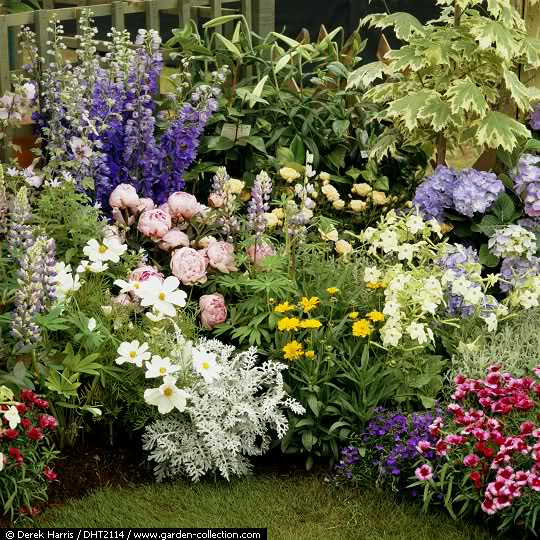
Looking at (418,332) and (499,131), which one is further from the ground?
(499,131)

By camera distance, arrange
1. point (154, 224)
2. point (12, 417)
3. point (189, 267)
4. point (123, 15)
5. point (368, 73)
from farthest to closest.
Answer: point (123, 15), point (368, 73), point (154, 224), point (189, 267), point (12, 417)

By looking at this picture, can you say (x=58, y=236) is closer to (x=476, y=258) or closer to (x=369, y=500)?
(x=369, y=500)

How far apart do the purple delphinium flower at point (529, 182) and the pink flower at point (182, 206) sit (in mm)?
1576

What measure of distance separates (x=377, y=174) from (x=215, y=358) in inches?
75.8

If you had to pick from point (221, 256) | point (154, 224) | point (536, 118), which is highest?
point (536, 118)

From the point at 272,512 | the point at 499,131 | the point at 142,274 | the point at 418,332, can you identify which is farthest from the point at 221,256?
the point at 499,131

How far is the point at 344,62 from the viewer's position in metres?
6.27

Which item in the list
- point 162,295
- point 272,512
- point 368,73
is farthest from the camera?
point 368,73

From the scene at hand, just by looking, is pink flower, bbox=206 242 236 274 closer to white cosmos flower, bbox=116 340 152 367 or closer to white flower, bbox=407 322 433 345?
white cosmos flower, bbox=116 340 152 367

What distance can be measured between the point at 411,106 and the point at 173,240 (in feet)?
4.56

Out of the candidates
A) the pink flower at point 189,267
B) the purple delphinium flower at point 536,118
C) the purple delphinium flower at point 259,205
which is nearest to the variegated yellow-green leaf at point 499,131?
the purple delphinium flower at point 536,118

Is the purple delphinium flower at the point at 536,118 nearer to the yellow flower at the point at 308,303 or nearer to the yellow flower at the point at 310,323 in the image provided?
the yellow flower at the point at 308,303

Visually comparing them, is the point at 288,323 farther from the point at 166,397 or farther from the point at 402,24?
the point at 402,24

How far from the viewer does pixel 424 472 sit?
12.7 feet
